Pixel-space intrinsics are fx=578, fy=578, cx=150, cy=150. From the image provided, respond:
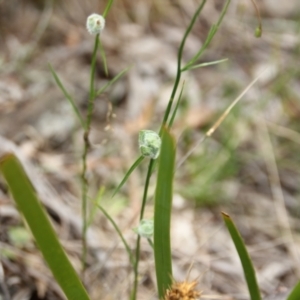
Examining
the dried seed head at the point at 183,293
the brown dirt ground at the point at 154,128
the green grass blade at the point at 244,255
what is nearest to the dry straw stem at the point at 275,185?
the brown dirt ground at the point at 154,128

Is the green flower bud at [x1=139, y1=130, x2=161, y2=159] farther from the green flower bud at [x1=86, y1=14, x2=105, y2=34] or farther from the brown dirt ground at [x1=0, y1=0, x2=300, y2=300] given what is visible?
the brown dirt ground at [x1=0, y1=0, x2=300, y2=300]

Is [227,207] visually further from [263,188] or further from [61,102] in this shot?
[61,102]

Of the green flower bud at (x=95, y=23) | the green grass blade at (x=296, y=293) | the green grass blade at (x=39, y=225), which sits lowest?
the green grass blade at (x=296, y=293)

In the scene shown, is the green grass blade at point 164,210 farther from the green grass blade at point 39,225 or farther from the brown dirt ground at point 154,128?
the brown dirt ground at point 154,128

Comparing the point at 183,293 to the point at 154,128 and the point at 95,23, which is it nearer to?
the point at 95,23

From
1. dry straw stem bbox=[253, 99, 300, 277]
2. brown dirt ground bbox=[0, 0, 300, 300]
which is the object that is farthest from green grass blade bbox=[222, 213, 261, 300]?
dry straw stem bbox=[253, 99, 300, 277]

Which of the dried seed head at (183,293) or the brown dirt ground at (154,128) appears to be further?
the brown dirt ground at (154,128)

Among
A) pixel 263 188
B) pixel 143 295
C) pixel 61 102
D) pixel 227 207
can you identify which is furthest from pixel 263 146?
pixel 143 295

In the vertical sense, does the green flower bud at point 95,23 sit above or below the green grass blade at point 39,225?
above
